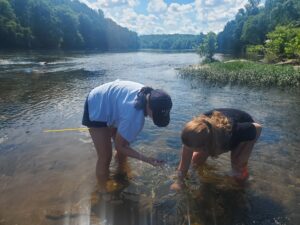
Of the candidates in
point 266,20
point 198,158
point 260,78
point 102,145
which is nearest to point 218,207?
point 198,158

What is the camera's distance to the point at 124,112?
4035 millimetres

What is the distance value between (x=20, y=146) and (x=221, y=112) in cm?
479

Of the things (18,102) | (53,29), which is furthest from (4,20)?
(18,102)

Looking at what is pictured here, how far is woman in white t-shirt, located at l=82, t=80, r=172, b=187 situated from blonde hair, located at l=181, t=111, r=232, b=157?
354 millimetres

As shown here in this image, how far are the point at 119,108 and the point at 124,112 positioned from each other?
157mm

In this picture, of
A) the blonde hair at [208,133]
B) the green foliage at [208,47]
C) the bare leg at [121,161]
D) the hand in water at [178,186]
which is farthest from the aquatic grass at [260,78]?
the green foliage at [208,47]

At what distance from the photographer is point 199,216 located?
4527 millimetres

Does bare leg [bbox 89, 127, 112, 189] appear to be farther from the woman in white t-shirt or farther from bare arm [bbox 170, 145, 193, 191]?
bare arm [bbox 170, 145, 193, 191]

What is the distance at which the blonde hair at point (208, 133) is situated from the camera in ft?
12.3

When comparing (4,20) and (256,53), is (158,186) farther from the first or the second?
(4,20)

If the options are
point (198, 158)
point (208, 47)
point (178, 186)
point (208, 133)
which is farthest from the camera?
point (208, 47)

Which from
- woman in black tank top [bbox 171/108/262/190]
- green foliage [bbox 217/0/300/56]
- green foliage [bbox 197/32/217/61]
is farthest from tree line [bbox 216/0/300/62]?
woman in black tank top [bbox 171/108/262/190]

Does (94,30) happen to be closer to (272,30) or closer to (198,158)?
(272,30)

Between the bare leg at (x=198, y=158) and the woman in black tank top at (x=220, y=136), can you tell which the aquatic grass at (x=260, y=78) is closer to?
the bare leg at (x=198, y=158)
